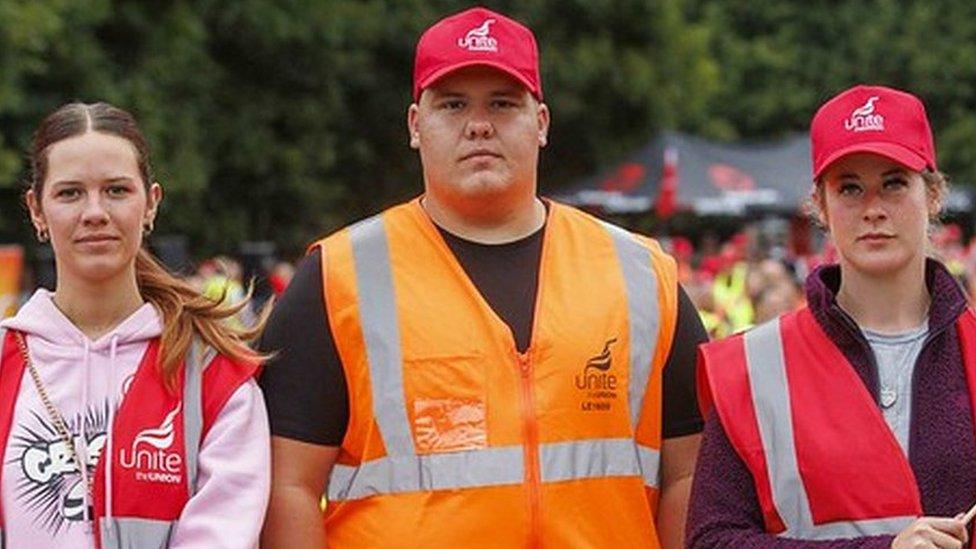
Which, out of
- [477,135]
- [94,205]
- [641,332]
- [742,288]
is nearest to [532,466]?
[641,332]

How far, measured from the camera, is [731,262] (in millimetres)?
25125

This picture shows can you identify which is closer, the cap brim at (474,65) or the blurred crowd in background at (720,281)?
the cap brim at (474,65)

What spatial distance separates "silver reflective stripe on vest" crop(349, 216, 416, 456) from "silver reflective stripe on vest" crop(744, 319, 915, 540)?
0.82 meters

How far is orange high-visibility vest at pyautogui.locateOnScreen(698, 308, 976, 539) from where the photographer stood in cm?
459

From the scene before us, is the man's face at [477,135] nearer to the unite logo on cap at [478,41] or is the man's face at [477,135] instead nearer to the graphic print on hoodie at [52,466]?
the unite logo on cap at [478,41]

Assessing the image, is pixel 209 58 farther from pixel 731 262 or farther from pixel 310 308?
pixel 310 308

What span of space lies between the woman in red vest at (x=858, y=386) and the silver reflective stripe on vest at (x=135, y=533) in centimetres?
116

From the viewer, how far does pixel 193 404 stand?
4.89 m

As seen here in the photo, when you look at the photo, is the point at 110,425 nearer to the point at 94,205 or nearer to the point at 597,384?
the point at 94,205

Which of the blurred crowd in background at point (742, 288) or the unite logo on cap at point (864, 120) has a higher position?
the blurred crowd in background at point (742, 288)

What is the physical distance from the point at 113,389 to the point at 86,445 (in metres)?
0.15

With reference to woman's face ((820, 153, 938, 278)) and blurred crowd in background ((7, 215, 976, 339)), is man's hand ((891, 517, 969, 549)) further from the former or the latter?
blurred crowd in background ((7, 215, 976, 339))

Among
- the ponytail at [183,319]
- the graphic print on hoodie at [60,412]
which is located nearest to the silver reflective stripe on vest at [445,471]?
the ponytail at [183,319]

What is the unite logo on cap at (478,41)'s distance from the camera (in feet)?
16.9
